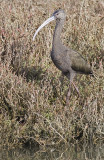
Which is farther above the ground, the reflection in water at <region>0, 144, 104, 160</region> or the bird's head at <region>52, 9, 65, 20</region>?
the bird's head at <region>52, 9, 65, 20</region>

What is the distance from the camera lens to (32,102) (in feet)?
19.6

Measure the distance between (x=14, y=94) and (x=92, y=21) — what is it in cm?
341

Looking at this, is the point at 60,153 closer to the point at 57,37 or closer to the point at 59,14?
the point at 57,37

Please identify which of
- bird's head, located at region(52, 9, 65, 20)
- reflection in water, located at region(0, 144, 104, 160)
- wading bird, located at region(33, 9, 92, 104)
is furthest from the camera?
bird's head, located at region(52, 9, 65, 20)

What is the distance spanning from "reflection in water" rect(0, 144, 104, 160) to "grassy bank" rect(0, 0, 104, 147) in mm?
128

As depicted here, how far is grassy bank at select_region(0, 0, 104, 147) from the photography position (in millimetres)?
5809

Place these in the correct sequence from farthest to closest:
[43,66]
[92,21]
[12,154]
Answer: [92,21]
[43,66]
[12,154]

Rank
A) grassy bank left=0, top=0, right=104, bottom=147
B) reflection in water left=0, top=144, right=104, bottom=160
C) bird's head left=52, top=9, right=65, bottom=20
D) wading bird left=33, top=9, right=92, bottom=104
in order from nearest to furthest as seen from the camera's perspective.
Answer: reflection in water left=0, top=144, right=104, bottom=160 → grassy bank left=0, top=0, right=104, bottom=147 → wading bird left=33, top=9, right=92, bottom=104 → bird's head left=52, top=9, right=65, bottom=20

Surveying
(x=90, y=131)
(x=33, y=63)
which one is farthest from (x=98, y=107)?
(x=33, y=63)

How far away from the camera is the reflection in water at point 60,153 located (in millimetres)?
5438

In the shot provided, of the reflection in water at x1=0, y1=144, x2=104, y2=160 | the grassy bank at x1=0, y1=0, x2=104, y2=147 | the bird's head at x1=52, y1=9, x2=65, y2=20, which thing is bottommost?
the reflection in water at x1=0, y1=144, x2=104, y2=160

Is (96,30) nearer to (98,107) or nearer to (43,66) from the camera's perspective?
(43,66)

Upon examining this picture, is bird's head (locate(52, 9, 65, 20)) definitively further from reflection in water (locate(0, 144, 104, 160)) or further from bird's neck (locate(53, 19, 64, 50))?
reflection in water (locate(0, 144, 104, 160))

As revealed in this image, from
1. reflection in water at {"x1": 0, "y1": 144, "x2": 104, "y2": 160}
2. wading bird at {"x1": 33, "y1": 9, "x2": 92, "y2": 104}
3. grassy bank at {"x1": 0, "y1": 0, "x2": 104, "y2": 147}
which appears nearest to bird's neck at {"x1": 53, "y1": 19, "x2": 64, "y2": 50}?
wading bird at {"x1": 33, "y1": 9, "x2": 92, "y2": 104}
